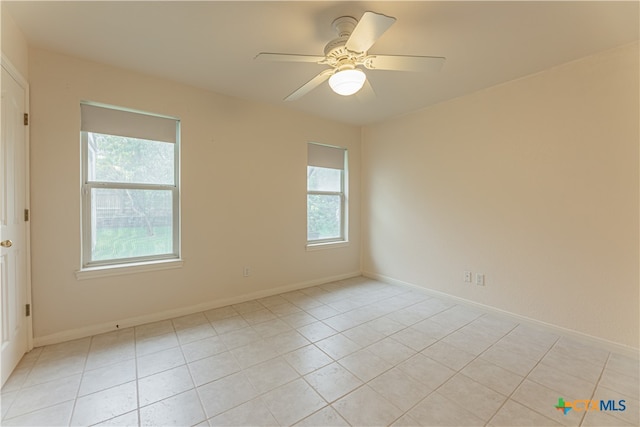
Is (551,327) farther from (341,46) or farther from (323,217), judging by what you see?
(341,46)

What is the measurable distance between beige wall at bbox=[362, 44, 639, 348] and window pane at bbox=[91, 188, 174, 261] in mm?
2923

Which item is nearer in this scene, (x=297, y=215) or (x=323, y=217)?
(x=297, y=215)

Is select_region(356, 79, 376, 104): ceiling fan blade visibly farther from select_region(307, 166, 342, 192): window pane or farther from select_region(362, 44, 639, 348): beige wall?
select_region(307, 166, 342, 192): window pane

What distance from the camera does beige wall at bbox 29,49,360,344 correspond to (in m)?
2.22

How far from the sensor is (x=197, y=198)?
291 cm

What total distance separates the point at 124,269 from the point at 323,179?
2636 millimetres

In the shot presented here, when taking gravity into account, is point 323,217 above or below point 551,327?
above

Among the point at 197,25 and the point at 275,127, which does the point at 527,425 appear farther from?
the point at 275,127

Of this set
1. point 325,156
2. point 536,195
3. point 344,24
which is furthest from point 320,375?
point 325,156

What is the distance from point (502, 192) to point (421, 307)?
151 centimetres

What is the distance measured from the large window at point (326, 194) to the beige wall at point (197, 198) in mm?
154

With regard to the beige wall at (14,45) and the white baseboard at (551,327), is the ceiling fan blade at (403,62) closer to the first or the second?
the beige wall at (14,45)

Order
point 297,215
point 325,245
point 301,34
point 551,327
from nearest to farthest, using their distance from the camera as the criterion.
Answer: point 301,34, point 551,327, point 297,215, point 325,245

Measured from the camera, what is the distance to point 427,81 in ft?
8.82
